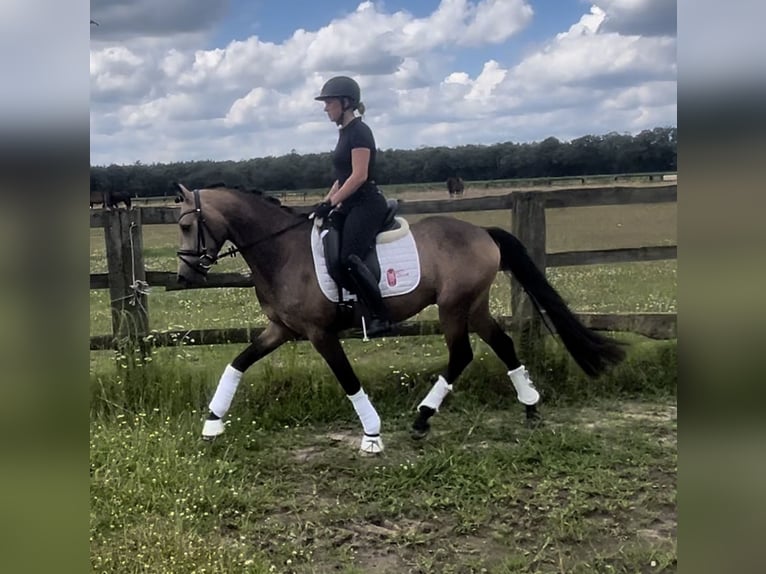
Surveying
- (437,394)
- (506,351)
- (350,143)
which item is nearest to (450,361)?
(437,394)

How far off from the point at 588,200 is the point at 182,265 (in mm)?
2016

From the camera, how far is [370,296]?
3.45 metres

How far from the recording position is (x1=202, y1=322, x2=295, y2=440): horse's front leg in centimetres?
350

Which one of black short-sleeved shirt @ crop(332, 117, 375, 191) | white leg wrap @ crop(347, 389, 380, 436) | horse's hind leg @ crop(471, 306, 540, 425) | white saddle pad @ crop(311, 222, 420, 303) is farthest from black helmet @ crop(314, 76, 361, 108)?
white leg wrap @ crop(347, 389, 380, 436)

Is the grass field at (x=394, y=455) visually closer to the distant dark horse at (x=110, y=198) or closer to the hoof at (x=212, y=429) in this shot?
the hoof at (x=212, y=429)

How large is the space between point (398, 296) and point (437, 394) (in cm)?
56

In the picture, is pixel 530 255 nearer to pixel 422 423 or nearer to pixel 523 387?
pixel 523 387

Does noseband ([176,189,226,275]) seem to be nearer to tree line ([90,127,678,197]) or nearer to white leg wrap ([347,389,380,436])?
tree line ([90,127,678,197])

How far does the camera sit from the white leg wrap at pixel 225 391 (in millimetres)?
3506

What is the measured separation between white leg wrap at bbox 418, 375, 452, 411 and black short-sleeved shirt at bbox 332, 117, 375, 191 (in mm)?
1181

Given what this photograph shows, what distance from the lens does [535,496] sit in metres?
3.13
